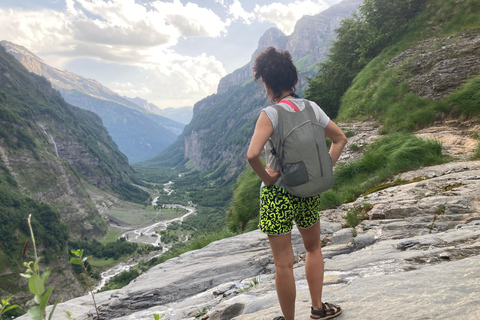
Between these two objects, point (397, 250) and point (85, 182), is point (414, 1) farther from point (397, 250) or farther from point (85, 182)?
point (85, 182)

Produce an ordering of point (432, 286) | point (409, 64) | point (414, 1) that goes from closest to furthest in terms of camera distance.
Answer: point (432, 286) → point (409, 64) → point (414, 1)

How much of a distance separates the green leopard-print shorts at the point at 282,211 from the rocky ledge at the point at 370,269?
113 cm

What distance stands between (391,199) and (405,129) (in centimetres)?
531

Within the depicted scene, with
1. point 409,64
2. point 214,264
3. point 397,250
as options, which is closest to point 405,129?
point 409,64

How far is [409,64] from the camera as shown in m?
13.4

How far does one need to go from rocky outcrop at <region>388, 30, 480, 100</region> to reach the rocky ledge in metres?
5.25

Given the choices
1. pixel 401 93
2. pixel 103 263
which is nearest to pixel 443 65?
pixel 401 93

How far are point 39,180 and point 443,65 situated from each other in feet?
478

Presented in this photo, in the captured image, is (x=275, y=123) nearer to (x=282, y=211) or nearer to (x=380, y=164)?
(x=282, y=211)

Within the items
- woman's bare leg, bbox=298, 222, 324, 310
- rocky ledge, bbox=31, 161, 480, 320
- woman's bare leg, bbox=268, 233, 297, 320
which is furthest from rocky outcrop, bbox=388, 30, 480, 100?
woman's bare leg, bbox=268, 233, 297, 320

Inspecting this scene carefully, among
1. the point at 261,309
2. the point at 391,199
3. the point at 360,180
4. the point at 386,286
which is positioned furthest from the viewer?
the point at 360,180

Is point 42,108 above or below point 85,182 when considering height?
above

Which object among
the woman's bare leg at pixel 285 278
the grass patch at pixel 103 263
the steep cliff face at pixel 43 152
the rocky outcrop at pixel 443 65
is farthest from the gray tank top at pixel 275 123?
the steep cliff face at pixel 43 152

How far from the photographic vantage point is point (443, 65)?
11.8 metres
